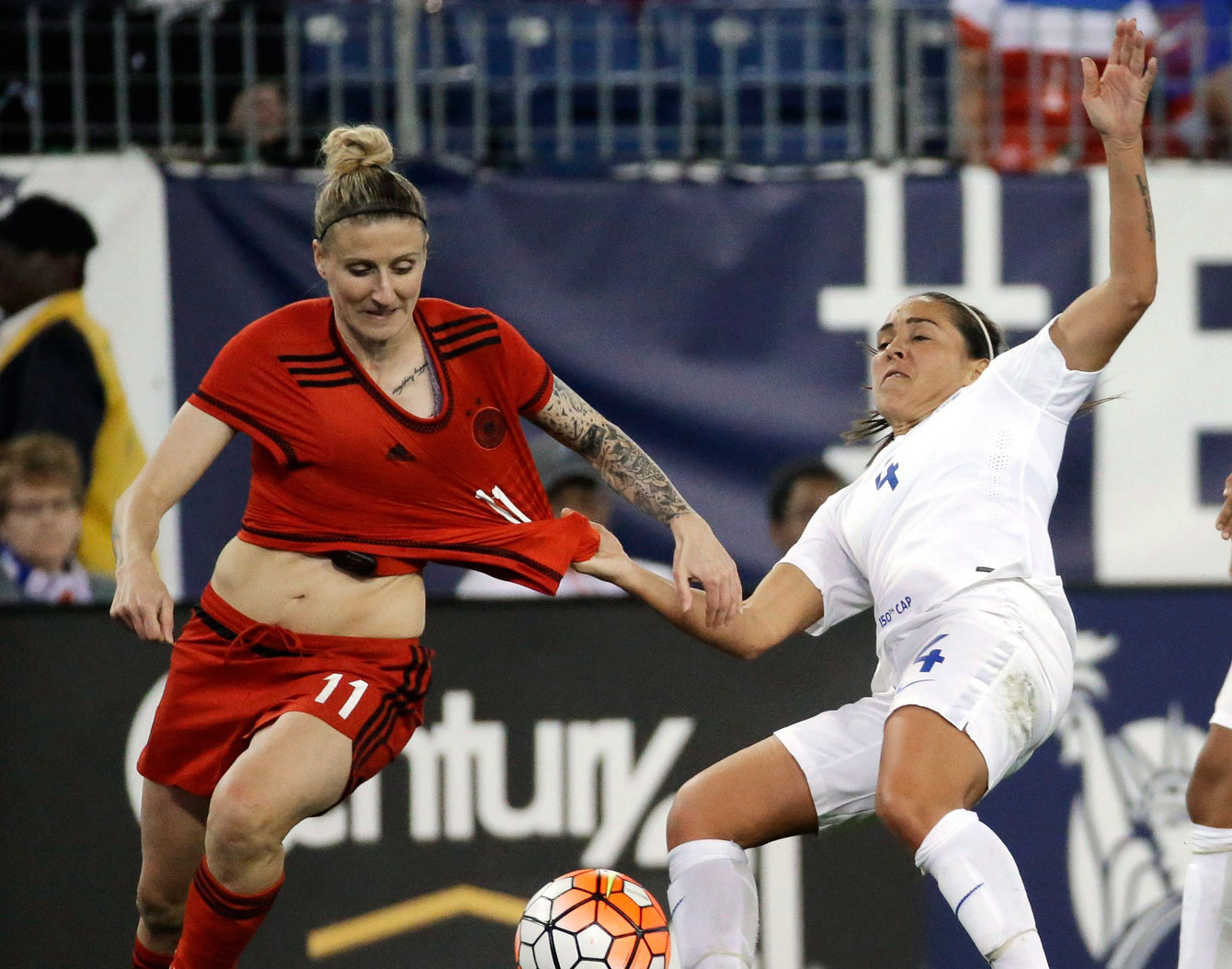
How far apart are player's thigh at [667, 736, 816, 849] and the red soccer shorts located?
70cm

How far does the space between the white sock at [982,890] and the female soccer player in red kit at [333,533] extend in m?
0.74

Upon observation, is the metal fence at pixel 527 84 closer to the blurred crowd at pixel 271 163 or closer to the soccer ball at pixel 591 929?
the blurred crowd at pixel 271 163

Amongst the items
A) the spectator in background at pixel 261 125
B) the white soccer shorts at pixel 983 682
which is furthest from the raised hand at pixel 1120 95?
A: the spectator in background at pixel 261 125

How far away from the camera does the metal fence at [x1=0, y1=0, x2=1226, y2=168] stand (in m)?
6.39

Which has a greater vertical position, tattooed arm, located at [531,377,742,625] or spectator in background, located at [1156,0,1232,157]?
spectator in background, located at [1156,0,1232,157]

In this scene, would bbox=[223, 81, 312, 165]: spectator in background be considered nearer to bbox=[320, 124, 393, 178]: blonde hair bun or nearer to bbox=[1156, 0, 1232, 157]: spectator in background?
bbox=[320, 124, 393, 178]: blonde hair bun

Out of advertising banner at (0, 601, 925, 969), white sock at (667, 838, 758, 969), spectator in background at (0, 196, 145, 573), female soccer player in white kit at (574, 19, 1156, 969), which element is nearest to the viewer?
female soccer player in white kit at (574, 19, 1156, 969)

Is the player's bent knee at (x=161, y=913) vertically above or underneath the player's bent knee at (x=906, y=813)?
underneath

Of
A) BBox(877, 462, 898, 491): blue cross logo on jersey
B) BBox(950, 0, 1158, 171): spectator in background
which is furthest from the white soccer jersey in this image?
BBox(950, 0, 1158, 171): spectator in background

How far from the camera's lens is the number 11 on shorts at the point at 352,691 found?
3668 mm

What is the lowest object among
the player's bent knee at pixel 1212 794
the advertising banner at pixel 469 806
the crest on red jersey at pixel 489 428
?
the advertising banner at pixel 469 806

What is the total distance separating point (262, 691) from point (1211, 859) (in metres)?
2.33

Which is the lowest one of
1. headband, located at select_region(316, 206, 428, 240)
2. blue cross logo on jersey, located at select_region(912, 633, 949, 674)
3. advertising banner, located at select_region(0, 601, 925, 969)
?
advertising banner, located at select_region(0, 601, 925, 969)

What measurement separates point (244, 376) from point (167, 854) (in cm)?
116
